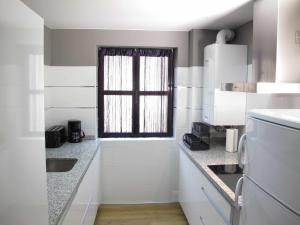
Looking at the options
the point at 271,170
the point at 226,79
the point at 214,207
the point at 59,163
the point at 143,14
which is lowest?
the point at 214,207

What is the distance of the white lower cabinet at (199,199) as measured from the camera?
78.2 inches

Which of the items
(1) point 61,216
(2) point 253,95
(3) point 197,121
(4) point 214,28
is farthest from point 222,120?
(1) point 61,216

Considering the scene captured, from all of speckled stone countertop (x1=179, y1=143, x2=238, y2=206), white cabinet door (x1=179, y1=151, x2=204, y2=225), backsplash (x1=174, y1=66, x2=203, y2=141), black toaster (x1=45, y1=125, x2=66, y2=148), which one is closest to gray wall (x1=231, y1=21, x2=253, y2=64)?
backsplash (x1=174, y1=66, x2=203, y2=141)

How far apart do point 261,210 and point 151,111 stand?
2.48m

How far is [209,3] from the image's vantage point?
220 centimetres

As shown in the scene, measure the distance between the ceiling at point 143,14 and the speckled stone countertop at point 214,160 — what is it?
1331 millimetres

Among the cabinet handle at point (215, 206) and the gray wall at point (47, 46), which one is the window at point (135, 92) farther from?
the cabinet handle at point (215, 206)

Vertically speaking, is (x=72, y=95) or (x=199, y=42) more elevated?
(x=199, y=42)

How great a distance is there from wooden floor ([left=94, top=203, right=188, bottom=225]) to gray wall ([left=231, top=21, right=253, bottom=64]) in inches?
75.0

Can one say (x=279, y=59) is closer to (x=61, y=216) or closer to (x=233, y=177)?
(x=233, y=177)

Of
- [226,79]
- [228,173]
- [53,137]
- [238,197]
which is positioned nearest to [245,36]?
[226,79]

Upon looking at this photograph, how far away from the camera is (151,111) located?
12.0 ft

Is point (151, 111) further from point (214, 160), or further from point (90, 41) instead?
point (214, 160)

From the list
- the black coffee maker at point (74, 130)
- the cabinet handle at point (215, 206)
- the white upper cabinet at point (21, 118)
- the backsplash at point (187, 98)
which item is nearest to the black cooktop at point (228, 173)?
the cabinet handle at point (215, 206)
